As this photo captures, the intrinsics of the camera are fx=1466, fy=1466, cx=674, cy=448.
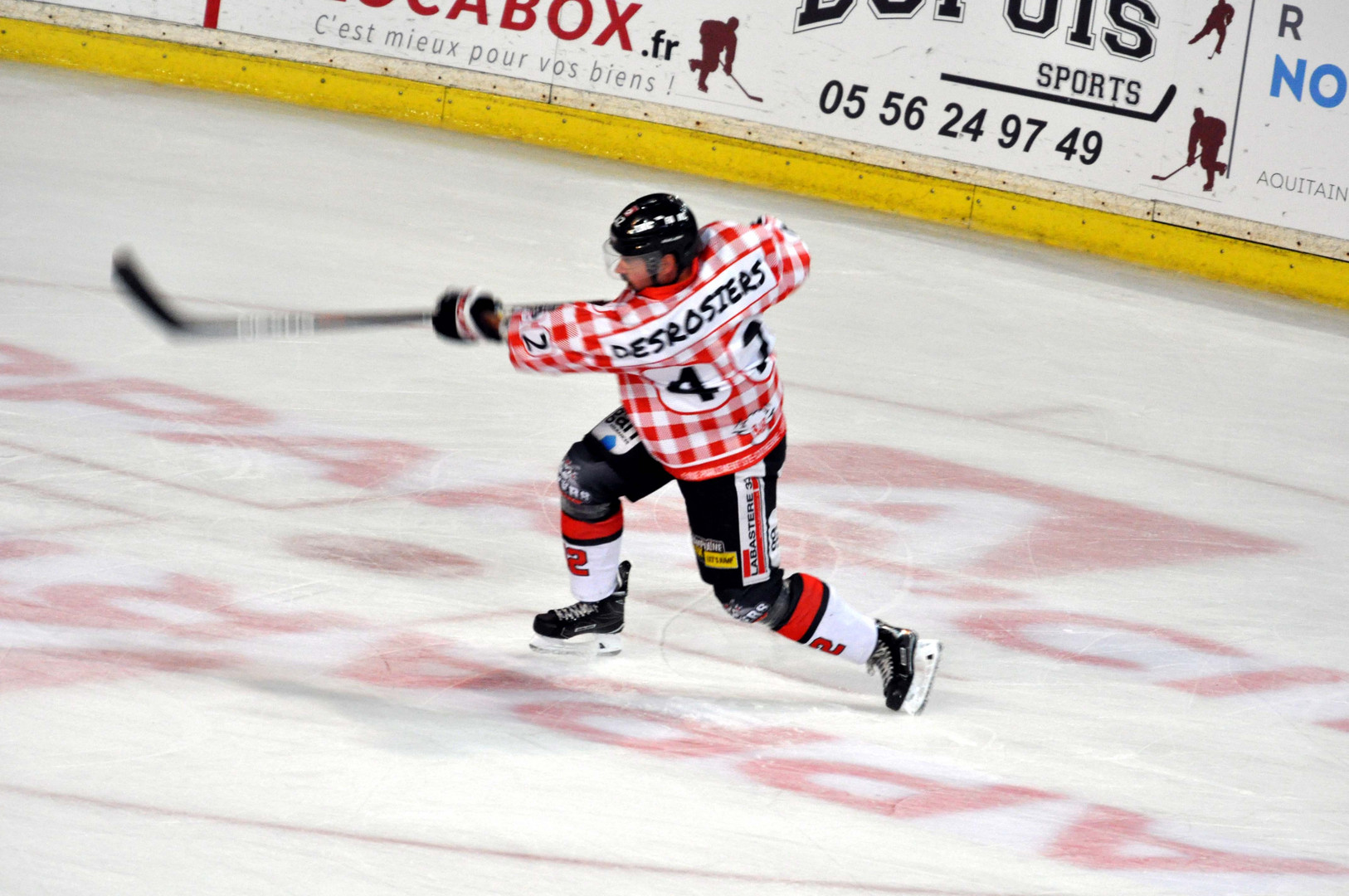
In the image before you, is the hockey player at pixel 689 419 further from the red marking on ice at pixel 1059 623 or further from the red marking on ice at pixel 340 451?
the red marking on ice at pixel 340 451

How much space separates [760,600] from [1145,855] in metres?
0.89

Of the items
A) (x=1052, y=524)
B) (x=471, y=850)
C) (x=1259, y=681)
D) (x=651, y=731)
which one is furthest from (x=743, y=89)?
(x=471, y=850)

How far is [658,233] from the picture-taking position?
2719 mm

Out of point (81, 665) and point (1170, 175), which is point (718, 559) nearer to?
point (81, 665)

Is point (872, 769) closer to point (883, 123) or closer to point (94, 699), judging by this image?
point (94, 699)

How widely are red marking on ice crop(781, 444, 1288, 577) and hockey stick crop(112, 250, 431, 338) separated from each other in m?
1.66

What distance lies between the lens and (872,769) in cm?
288

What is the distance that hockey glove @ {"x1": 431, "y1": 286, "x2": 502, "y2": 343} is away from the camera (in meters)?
2.87

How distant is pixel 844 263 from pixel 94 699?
535cm

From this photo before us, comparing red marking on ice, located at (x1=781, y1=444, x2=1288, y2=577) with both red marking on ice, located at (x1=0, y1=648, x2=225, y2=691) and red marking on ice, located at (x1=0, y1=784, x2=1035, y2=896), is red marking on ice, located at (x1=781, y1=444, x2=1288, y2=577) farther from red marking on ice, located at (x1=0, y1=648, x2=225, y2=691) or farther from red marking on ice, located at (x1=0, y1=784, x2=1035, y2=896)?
red marking on ice, located at (x1=0, y1=648, x2=225, y2=691)

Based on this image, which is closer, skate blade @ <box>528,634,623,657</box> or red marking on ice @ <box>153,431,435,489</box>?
skate blade @ <box>528,634,623,657</box>

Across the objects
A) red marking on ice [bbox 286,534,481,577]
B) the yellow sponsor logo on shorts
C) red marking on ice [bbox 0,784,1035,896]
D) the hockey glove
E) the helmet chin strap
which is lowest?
red marking on ice [bbox 286,534,481,577]

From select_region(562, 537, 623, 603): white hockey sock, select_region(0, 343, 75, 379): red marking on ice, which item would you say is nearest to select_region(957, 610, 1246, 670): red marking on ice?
select_region(562, 537, 623, 603): white hockey sock

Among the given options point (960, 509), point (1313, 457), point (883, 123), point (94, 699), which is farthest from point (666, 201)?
point (883, 123)
